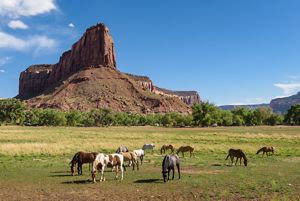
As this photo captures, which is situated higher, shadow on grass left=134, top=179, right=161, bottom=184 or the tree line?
the tree line

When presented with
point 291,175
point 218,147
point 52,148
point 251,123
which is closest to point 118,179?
point 291,175

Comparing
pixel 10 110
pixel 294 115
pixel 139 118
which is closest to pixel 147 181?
pixel 10 110

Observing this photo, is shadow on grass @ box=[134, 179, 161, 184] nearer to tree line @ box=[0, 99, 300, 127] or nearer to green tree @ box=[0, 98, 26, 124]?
tree line @ box=[0, 99, 300, 127]

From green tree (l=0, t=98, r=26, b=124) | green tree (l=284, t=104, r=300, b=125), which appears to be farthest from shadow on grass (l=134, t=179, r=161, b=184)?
green tree (l=284, t=104, r=300, b=125)

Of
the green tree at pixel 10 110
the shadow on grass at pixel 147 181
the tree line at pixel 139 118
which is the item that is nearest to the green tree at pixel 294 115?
the tree line at pixel 139 118

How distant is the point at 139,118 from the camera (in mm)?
167250

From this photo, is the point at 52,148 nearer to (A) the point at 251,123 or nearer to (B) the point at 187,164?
(B) the point at 187,164

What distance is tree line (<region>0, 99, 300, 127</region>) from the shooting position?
406 ft

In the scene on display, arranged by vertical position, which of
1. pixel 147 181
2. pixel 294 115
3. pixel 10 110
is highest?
pixel 10 110

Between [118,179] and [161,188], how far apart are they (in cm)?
367

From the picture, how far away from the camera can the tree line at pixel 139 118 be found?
4872 inches

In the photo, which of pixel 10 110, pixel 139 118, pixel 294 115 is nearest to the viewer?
pixel 10 110

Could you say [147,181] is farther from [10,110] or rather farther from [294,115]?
[294,115]

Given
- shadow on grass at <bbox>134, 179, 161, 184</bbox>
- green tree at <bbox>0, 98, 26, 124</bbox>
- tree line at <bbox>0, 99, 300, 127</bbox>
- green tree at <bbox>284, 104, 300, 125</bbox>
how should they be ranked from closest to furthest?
shadow on grass at <bbox>134, 179, 161, 184</bbox> → green tree at <bbox>0, 98, 26, 124</bbox> → tree line at <bbox>0, 99, 300, 127</bbox> → green tree at <bbox>284, 104, 300, 125</bbox>
